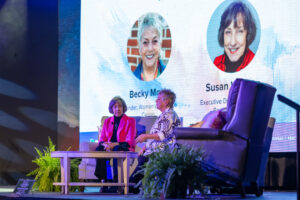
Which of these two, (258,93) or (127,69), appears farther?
(127,69)

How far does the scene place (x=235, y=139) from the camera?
4.48m

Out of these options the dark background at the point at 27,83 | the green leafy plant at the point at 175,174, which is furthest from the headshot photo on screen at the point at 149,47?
the green leafy plant at the point at 175,174

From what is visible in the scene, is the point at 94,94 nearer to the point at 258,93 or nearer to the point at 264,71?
the point at 264,71

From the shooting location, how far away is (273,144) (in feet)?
19.6

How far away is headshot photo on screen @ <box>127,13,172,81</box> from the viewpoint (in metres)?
6.93

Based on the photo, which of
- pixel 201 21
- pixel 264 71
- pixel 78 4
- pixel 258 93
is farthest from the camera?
pixel 78 4

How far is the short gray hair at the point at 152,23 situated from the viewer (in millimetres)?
6984

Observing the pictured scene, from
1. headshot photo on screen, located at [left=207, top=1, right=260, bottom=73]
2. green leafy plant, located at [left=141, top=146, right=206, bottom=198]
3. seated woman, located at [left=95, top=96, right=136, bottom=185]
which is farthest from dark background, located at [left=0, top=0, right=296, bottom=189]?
green leafy plant, located at [left=141, top=146, right=206, bottom=198]

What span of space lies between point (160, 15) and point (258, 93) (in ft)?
8.96

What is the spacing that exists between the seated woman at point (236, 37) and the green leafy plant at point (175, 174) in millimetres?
2227

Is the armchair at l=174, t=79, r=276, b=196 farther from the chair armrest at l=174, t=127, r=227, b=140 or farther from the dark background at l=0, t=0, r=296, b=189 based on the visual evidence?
the dark background at l=0, t=0, r=296, b=189

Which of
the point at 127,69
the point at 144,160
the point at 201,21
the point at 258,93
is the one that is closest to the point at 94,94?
the point at 127,69

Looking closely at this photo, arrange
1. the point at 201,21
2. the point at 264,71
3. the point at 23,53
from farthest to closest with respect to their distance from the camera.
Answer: the point at 23,53 → the point at 201,21 → the point at 264,71

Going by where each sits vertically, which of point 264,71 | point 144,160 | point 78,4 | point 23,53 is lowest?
point 144,160
